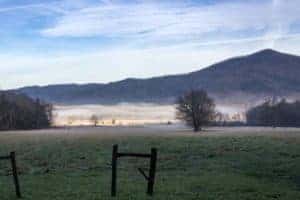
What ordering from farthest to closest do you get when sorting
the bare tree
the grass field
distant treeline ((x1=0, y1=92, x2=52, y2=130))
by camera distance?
1. distant treeline ((x1=0, y1=92, x2=52, y2=130))
2. the bare tree
3. the grass field

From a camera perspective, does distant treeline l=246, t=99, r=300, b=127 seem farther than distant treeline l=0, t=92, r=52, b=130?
Yes

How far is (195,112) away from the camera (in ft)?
437

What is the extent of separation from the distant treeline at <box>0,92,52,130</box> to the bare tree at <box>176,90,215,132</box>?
148 ft

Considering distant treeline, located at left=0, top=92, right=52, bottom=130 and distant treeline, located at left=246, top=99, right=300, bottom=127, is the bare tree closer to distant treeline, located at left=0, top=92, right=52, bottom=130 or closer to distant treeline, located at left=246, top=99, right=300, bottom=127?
distant treeline, located at left=246, top=99, right=300, bottom=127

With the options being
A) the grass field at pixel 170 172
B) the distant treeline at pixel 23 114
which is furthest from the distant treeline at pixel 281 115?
the grass field at pixel 170 172

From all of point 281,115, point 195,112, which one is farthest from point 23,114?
point 281,115

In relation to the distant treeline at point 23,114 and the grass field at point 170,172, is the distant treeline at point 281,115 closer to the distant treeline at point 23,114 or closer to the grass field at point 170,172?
the distant treeline at point 23,114

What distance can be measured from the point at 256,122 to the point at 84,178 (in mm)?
167944

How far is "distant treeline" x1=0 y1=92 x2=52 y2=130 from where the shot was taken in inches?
6275

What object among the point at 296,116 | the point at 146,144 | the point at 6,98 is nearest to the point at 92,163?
the point at 146,144

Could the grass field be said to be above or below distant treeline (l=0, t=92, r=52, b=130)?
below

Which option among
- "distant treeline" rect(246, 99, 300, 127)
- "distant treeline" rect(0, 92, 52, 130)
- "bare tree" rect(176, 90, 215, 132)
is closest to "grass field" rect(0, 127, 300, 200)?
"bare tree" rect(176, 90, 215, 132)

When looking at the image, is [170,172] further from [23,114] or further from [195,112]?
[23,114]

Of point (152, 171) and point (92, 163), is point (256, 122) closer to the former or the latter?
point (92, 163)
